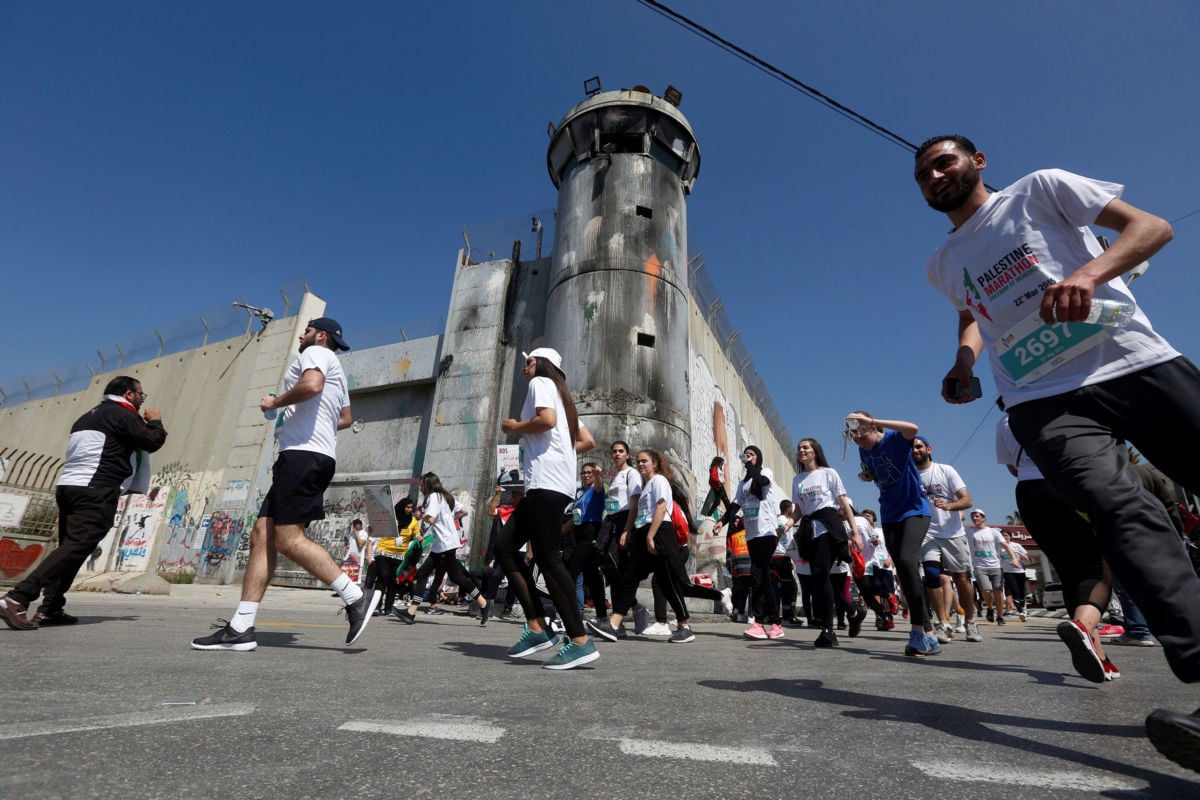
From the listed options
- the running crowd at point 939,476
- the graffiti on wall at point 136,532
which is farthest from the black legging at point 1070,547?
the graffiti on wall at point 136,532

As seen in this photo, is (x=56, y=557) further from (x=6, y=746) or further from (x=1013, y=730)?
(x=1013, y=730)

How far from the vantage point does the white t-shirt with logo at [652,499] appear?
6.11 m

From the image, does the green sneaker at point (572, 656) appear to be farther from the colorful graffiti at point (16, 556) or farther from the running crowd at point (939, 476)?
the colorful graffiti at point (16, 556)

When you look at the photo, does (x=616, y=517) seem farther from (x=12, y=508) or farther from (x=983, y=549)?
(x=12, y=508)

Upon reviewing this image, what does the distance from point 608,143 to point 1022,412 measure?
1624 cm

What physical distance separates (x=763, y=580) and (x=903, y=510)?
1784 millimetres

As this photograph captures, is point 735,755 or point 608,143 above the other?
point 608,143

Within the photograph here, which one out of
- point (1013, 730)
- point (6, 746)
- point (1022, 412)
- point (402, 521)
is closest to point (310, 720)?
point (6, 746)

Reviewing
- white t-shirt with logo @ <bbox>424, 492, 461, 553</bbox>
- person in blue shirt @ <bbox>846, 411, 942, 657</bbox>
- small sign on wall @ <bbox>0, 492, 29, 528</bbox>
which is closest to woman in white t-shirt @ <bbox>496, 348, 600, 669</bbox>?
person in blue shirt @ <bbox>846, 411, 942, 657</bbox>

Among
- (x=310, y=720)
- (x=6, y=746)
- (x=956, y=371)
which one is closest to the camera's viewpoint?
(x=6, y=746)

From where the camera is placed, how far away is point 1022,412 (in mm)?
2049

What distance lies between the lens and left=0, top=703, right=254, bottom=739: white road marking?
1458 millimetres

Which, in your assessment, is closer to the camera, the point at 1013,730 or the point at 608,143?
the point at 1013,730

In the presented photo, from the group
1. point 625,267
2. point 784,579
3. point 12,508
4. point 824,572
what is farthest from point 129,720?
point 625,267
